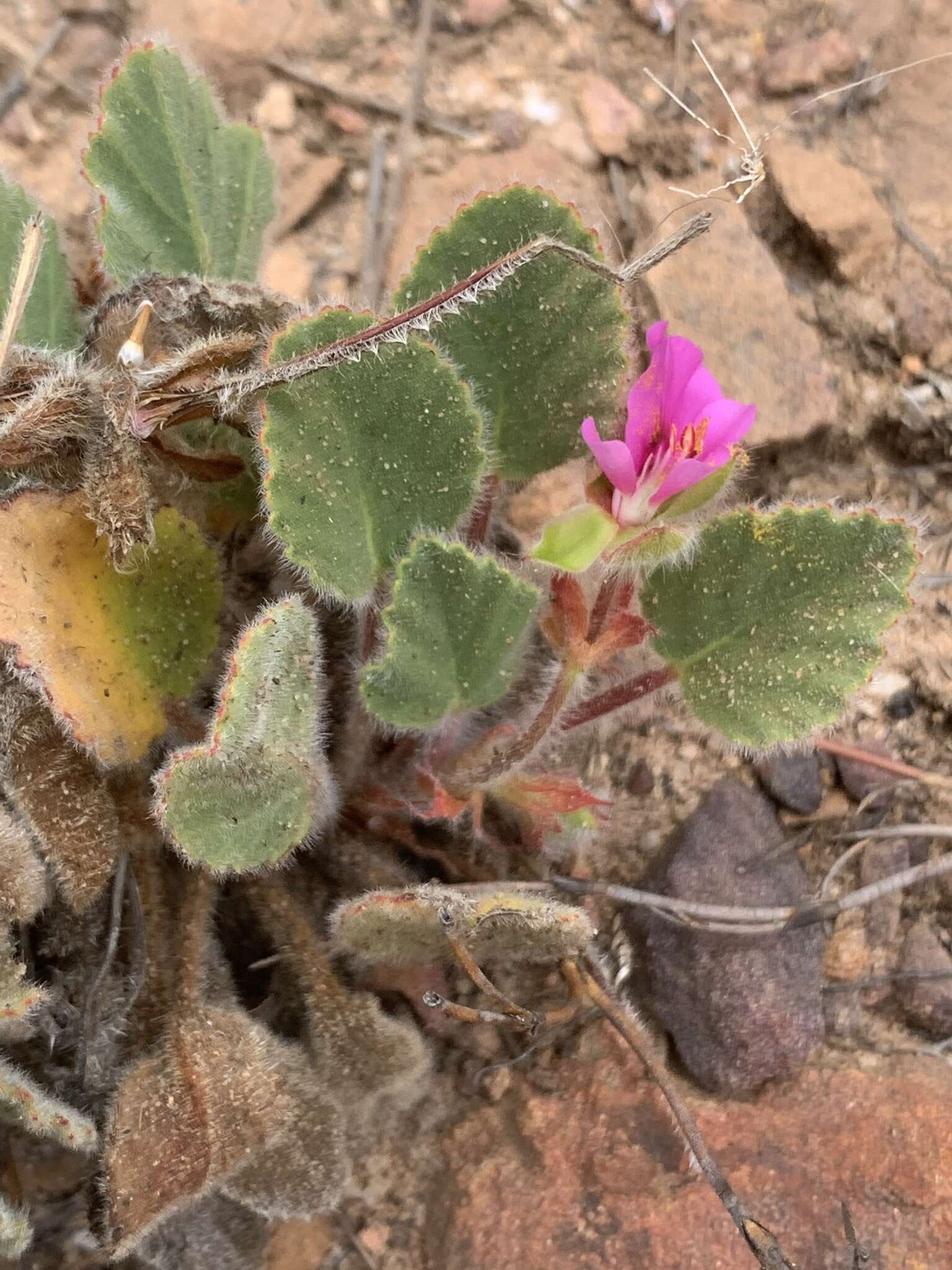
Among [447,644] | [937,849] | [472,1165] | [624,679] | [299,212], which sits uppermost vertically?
[299,212]

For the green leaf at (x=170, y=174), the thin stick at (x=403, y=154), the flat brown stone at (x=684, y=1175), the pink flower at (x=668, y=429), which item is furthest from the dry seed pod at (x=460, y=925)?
the thin stick at (x=403, y=154)

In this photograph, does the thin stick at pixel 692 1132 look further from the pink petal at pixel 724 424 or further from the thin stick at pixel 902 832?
the pink petal at pixel 724 424

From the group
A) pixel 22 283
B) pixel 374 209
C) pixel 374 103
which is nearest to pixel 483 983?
pixel 22 283

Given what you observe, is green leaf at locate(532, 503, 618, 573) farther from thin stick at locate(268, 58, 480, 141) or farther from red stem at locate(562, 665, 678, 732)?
thin stick at locate(268, 58, 480, 141)

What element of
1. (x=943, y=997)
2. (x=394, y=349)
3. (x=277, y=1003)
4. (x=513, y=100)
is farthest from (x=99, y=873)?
(x=513, y=100)

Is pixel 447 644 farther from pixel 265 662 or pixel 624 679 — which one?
pixel 624 679
